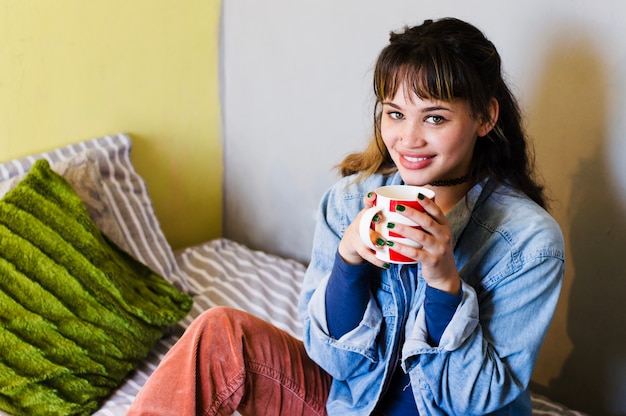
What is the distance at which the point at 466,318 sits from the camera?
0.99 m

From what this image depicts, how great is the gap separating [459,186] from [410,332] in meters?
0.25

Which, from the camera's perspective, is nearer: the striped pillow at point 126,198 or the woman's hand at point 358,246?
the woman's hand at point 358,246

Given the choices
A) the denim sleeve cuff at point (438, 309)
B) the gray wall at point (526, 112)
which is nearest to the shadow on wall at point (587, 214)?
the gray wall at point (526, 112)

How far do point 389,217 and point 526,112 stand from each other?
2.45 ft

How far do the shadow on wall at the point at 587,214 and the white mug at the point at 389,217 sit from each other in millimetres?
664

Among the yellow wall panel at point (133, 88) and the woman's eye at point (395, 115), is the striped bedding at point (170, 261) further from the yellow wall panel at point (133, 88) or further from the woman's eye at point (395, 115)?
the woman's eye at point (395, 115)

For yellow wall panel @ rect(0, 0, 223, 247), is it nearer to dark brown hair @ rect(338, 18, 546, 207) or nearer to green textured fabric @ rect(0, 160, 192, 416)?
green textured fabric @ rect(0, 160, 192, 416)

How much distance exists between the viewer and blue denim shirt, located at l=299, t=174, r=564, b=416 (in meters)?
1.03

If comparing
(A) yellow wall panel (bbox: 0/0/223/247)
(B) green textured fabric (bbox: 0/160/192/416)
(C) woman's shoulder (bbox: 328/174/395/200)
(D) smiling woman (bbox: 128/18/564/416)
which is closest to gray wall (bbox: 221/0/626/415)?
(A) yellow wall panel (bbox: 0/0/223/247)

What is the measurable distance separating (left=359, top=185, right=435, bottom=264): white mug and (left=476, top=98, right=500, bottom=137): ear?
0.23 meters

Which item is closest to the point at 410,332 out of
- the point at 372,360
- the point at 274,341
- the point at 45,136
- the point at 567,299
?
the point at 372,360

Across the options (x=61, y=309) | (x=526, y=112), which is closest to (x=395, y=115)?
(x=526, y=112)

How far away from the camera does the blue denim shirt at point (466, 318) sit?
40.5 inches

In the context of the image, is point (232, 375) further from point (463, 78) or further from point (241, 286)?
point (241, 286)
